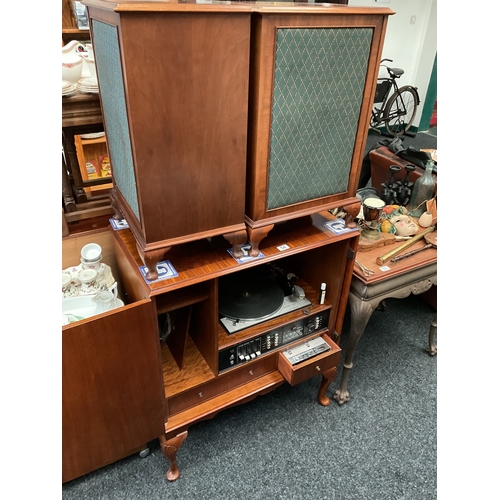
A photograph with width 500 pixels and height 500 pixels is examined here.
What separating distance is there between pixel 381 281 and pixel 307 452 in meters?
0.69

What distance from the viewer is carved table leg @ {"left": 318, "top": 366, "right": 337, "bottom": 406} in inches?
59.9

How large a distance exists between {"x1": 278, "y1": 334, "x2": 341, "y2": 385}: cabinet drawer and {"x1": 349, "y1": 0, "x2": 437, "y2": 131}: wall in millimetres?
4100

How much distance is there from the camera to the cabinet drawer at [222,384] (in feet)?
4.25

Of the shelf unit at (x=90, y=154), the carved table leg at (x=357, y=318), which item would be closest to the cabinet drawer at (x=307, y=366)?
the carved table leg at (x=357, y=318)

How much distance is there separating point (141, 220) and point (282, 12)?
0.55 meters

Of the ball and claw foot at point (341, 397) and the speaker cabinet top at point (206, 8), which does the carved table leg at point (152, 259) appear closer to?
the speaker cabinet top at point (206, 8)

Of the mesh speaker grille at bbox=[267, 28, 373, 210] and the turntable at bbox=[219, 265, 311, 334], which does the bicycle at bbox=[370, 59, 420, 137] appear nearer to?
the turntable at bbox=[219, 265, 311, 334]

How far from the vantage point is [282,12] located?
2.78 feet

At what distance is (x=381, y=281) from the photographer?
147 cm

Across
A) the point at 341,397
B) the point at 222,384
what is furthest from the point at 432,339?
the point at 222,384

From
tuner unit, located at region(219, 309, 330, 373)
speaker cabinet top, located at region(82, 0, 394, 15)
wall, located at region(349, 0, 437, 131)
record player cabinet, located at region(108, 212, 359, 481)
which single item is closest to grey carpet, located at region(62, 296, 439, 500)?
record player cabinet, located at region(108, 212, 359, 481)

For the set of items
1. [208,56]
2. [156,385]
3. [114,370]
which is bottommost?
[156,385]

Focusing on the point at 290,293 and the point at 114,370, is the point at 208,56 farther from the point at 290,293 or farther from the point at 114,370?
the point at 290,293

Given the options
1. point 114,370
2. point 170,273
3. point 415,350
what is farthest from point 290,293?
point 415,350
